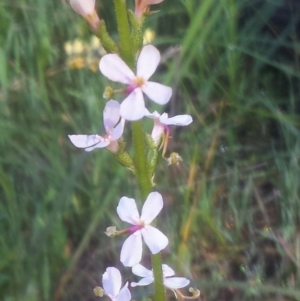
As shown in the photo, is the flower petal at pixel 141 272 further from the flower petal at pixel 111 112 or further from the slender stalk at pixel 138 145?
the flower petal at pixel 111 112

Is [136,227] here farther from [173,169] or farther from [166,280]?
[173,169]

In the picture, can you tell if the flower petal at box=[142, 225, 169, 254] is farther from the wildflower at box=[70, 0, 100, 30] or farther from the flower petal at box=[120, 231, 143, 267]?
the wildflower at box=[70, 0, 100, 30]

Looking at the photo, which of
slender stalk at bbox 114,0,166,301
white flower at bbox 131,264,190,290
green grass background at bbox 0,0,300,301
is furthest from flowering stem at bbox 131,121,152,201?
green grass background at bbox 0,0,300,301

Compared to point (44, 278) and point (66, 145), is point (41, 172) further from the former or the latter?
point (44, 278)

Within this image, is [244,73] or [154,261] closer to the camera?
[154,261]

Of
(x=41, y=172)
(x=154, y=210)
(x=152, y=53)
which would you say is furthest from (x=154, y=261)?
(x=41, y=172)
